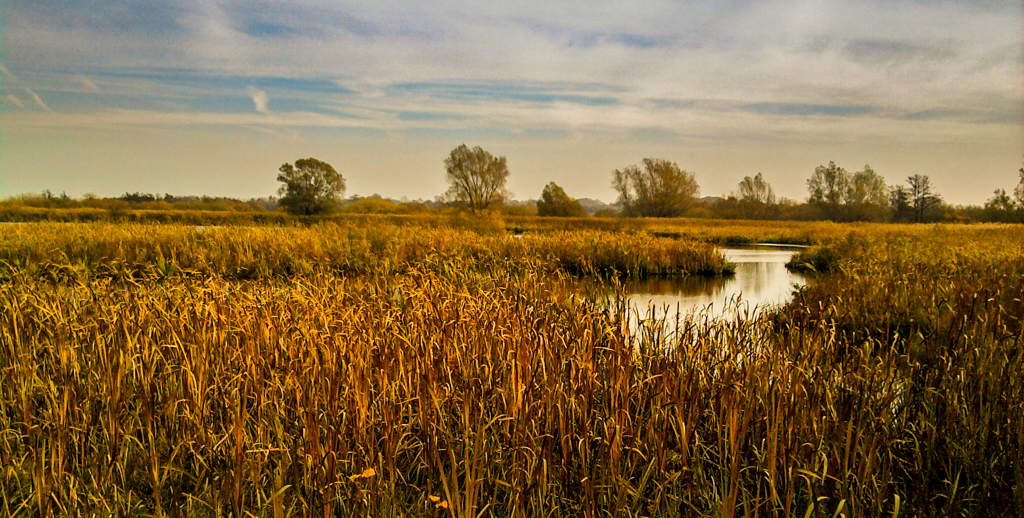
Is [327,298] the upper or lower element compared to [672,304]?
upper

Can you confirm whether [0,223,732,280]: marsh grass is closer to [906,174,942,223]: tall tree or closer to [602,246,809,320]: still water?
[602,246,809,320]: still water

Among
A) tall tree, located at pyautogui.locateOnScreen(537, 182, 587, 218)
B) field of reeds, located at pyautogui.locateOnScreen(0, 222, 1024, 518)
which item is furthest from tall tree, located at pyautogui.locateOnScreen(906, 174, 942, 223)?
field of reeds, located at pyautogui.locateOnScreen(0, 222, 1024, 518)

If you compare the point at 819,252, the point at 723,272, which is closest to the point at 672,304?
the point at 723,272

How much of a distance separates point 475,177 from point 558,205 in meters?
9.07

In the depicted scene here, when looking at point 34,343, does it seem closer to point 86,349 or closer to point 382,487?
point 86,349

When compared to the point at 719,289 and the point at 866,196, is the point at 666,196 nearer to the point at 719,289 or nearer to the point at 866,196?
the point at 866,196

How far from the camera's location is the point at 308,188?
38156 mm

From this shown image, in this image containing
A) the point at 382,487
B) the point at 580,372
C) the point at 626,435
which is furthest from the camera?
the point at 580,372

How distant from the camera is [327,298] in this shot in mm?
5316

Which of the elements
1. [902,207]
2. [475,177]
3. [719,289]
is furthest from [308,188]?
[902,207]

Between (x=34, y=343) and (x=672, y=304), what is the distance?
7.66 meters

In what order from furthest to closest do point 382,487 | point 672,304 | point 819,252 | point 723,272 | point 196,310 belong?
1. point 819,252
2. point 723,272
3. point 672,304
4. point 196,310
5. point 382,487

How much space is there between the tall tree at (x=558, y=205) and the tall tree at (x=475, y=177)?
577cm

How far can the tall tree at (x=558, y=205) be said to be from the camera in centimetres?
5512
